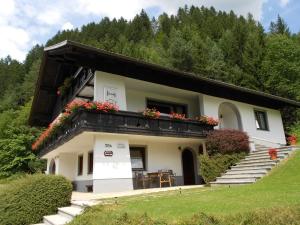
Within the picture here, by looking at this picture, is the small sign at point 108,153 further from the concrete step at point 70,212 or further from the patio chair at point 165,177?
the concrete step at point 70,212

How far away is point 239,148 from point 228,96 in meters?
4.87

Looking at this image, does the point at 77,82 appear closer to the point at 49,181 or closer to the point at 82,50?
the point at 82,50

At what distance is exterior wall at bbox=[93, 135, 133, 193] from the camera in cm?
1270

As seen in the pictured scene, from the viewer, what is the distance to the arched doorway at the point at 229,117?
2047 centimetres

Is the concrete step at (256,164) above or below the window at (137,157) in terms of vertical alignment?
below

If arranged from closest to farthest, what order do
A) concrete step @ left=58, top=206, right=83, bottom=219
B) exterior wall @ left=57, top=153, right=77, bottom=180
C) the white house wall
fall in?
concrete step @ left=58, top=206, right=83, bottom=219 < the white house wall < exterior wall @ left=57, top=153, right=77, bottom=180

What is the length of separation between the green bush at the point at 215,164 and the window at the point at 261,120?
273 inches

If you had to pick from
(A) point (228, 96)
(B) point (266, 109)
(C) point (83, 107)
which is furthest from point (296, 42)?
(C) point (83, 107)

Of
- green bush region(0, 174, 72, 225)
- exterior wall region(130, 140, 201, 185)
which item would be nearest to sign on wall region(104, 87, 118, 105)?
exterior wall region(130, 140, 201, 185)

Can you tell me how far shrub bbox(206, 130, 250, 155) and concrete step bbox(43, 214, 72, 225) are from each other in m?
9.54

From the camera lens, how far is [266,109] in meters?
22.5

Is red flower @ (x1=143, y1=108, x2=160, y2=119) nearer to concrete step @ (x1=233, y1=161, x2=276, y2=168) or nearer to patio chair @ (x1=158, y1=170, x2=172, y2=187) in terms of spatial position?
patio chair @ (x1=158, y1=170, x2=172, y2=187)

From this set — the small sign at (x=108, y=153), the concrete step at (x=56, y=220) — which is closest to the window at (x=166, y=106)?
the small sign at (x=108, y=153)

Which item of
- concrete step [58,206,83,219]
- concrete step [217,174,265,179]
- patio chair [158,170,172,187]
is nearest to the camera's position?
concrete step [58,206,83,219]
